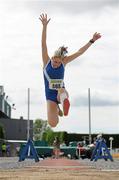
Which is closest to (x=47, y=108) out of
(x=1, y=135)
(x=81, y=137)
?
(x=1, y=135)

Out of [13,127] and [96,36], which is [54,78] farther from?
[13,127]

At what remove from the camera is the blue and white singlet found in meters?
13.0

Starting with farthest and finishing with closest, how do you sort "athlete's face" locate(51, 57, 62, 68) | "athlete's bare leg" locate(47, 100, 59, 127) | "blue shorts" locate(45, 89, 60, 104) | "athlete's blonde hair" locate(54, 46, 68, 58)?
"athlete's blonde hair" locate(54, 46, 68, 58) → "athlete's face" locate(51, 57, 62, 68) → "blue shorts" locate(45, 89, 60, 104) → "athlete's bare leg" locate(47, 100, 59, 127)

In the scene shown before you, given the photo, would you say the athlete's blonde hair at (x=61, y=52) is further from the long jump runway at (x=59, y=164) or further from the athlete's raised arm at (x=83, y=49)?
the long jump runway at (x=59, y=164)

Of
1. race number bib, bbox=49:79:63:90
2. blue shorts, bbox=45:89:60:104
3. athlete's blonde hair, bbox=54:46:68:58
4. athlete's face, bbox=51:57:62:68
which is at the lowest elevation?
blue shorts, bbox=45:89:60:104

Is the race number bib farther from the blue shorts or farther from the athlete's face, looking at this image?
the athlete's face

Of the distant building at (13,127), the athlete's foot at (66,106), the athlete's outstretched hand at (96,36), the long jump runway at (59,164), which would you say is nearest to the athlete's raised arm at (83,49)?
the athlete's outstretched hand at (96,36)

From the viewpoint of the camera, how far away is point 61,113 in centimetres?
1286

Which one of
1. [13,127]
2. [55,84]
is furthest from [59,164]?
[13,127]

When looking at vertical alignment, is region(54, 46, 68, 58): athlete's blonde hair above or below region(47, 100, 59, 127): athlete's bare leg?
above

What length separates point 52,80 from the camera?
13.0 meters

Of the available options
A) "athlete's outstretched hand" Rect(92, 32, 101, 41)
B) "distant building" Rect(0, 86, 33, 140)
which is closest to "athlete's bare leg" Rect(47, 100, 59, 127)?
"athlete's outstretched hand" Rect(92, 32, 101, 41)

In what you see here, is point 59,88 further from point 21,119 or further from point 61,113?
point 21,119

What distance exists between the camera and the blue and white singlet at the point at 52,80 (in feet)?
42.6
